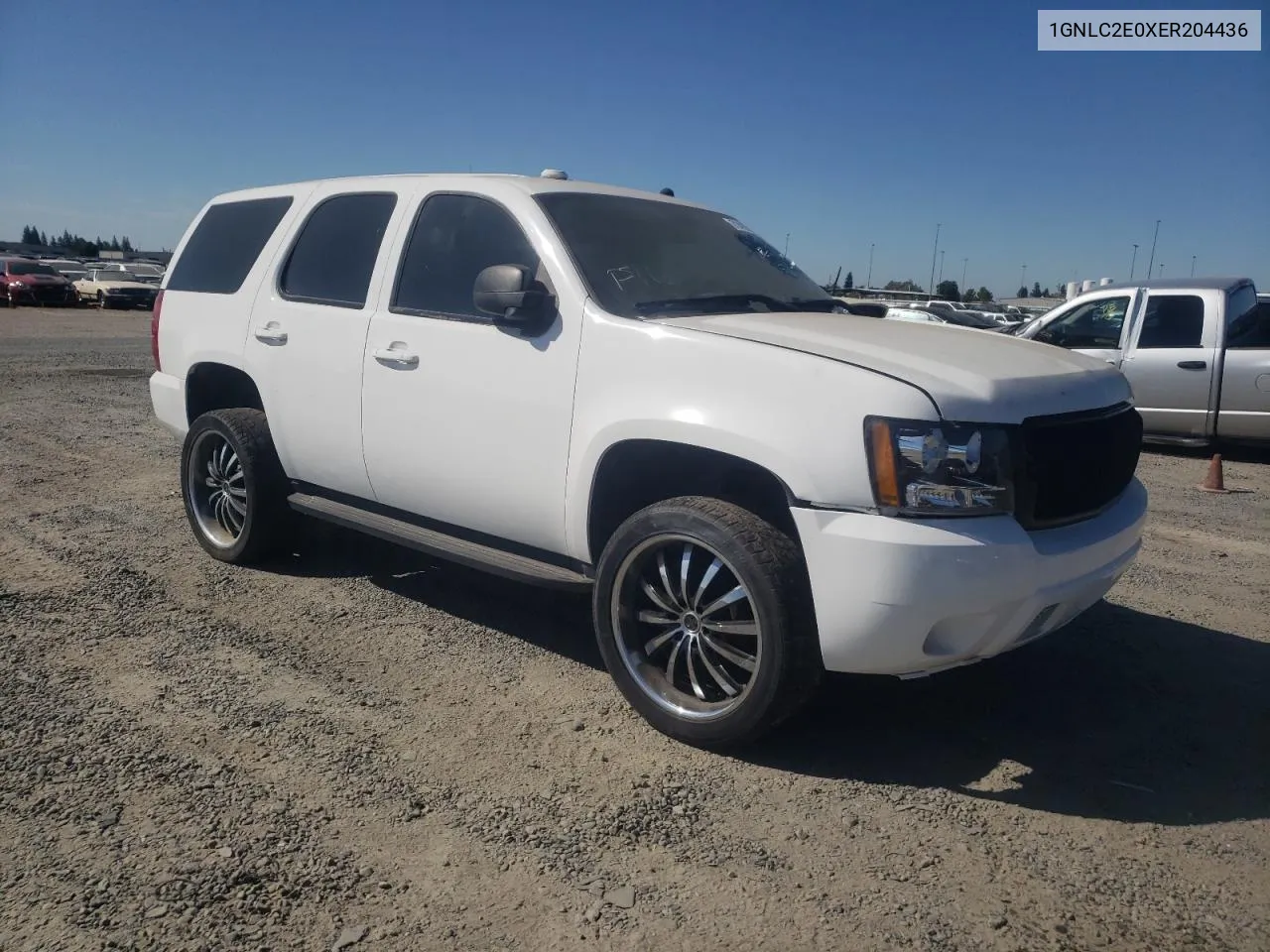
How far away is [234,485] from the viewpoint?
17.5ft

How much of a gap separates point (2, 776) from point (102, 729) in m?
0.37

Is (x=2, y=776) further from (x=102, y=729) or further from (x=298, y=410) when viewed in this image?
(x=298, y=410)

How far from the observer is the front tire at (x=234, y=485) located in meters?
5.11

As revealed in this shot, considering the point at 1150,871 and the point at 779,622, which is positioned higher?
the point at 779,622

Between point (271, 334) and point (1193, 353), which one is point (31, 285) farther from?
point (1193, 353)

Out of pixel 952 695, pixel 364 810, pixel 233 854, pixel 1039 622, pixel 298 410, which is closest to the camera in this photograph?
pixel 233 854

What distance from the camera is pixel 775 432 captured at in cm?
319

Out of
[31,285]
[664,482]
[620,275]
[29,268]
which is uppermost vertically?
[29,268]

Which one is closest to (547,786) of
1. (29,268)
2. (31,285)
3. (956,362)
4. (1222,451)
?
(956,362)

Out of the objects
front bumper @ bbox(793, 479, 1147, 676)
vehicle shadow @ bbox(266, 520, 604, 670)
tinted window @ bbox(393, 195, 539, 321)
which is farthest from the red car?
front bumper @ bbox(793, 479, 1147, 676)

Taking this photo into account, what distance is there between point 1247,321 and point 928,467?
8.47 m

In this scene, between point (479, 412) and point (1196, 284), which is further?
point (1196, 284)

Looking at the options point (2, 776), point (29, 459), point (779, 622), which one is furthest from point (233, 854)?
point (29, 459)

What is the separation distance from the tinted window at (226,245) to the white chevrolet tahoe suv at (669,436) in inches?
2.1
